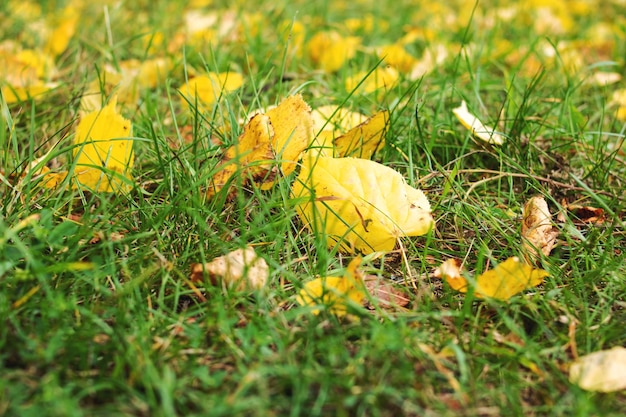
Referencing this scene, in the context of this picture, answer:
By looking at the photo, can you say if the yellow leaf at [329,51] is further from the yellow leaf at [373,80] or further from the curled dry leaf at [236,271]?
the curled dry leaf at [236,271]

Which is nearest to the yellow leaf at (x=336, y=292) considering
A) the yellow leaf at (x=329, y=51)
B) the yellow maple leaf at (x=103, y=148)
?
the yellow maple leaf at (x=103, y=148)

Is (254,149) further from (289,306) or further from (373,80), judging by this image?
(373,80)

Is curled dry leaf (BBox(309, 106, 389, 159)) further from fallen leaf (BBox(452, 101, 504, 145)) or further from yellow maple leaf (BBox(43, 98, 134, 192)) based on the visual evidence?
yellow maple leaf (BBox(43, 98, 134, 192))

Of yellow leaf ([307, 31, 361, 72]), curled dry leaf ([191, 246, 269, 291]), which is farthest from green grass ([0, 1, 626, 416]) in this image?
yellow leaf ([307, 31, 361, 72])

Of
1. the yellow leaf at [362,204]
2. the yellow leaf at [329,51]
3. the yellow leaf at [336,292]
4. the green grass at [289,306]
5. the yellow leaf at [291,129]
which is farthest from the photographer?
the yellow leaf at [329,51]

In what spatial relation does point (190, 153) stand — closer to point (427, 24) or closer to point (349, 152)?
point (349, 152)

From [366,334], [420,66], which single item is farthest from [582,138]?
[366,334]

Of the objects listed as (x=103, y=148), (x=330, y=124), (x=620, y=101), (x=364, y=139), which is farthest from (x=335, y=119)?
(x=620, y=101)
